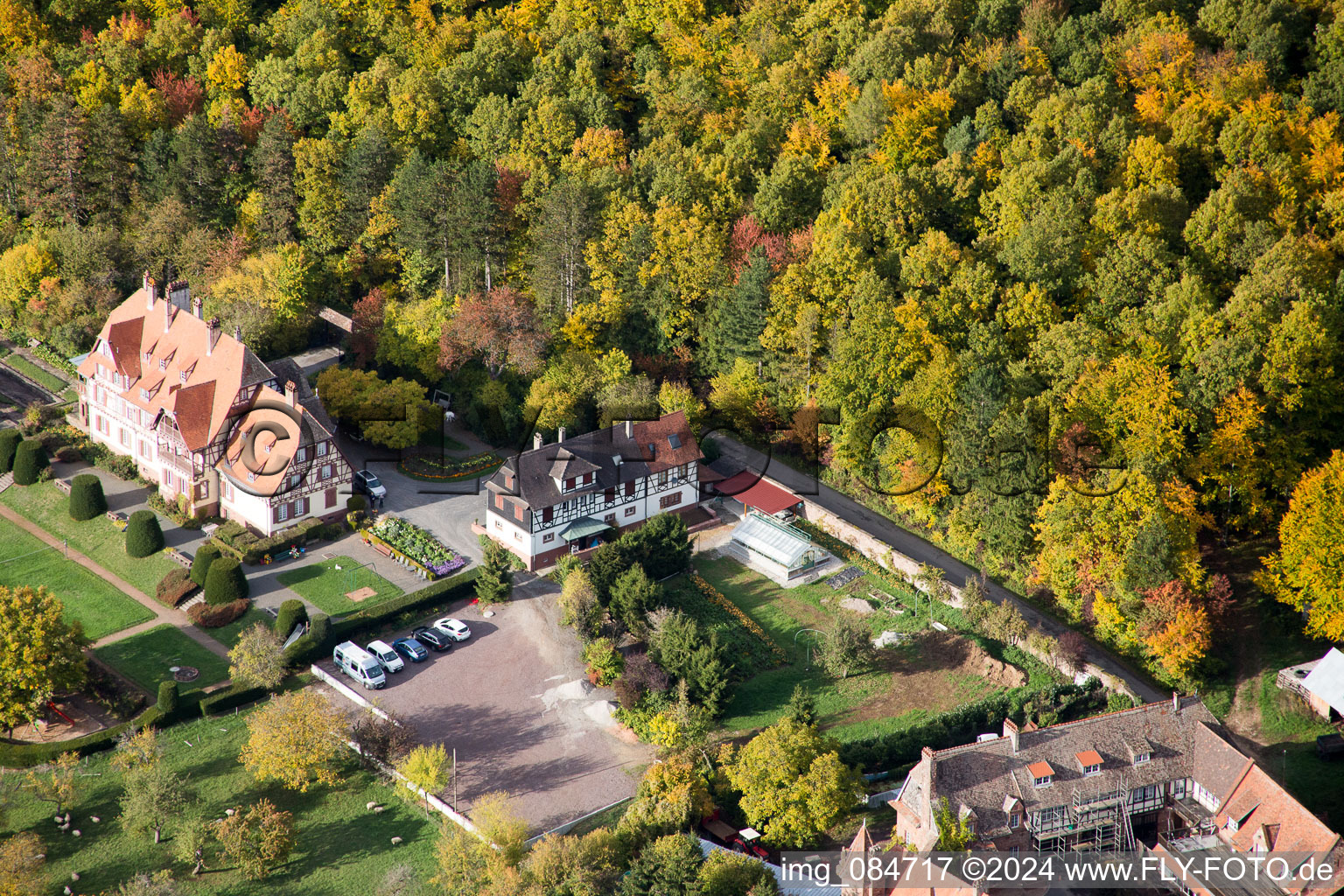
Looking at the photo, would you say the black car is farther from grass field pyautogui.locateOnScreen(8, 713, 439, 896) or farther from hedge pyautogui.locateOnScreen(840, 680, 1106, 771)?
hedge pyautogui.locateOnScreen(840, 680, 1106, 771)

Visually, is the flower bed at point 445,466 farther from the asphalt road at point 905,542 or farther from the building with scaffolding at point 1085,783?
the building with scaffolding at point 1085,783

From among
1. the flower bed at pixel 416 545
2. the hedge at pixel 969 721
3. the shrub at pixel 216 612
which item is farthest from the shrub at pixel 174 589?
the hedge at pixel 969 721

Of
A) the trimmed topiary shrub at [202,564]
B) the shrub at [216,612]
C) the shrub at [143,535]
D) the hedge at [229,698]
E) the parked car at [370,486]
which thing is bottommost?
the hedge at [229,698]

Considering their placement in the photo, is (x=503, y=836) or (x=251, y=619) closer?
(x=503, y=836)

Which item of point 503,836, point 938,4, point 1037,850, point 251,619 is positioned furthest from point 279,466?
point 938,4

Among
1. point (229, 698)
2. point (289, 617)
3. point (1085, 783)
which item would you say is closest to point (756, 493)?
point (289, 617)

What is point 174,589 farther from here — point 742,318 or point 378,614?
point 742,318

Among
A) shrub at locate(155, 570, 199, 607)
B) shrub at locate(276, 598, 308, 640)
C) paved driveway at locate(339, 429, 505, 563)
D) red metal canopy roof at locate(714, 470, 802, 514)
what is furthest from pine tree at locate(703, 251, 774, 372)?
shrub at locate(155, 570, 199, 607)

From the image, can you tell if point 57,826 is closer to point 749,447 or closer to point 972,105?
point 749,447
